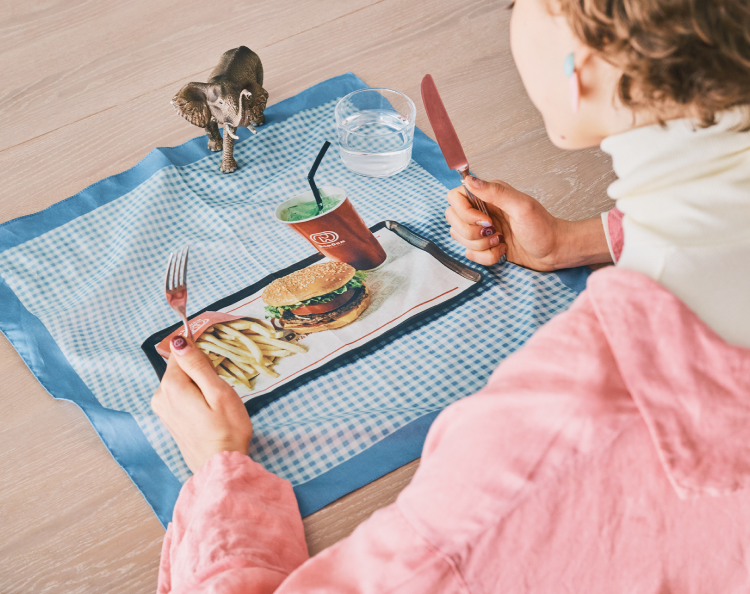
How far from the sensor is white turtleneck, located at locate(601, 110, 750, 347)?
1.41 feet

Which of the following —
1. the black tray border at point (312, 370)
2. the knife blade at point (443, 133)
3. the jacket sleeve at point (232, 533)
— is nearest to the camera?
the jacket sleeve at point (232, 533)

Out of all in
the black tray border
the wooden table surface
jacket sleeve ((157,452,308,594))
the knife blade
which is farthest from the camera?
the knife blade

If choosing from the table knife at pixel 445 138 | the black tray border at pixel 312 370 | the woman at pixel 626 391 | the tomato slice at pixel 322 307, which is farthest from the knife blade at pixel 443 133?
the woman at pixel 626 391

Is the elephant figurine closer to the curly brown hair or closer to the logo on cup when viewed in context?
Result: the logo on cup

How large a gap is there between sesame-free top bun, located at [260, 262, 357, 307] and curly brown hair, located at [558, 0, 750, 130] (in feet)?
1.64

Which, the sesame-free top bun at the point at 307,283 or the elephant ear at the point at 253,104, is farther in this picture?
the elephant ear at the point at 253,104

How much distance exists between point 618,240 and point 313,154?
1.80 ft

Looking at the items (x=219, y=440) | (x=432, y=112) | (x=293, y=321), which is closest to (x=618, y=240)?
(x=432, y=112)

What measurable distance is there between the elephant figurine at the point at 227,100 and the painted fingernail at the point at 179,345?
1.45 feet

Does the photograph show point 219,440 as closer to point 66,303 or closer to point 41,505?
point 41,505

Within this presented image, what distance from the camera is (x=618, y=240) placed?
33.2 inches

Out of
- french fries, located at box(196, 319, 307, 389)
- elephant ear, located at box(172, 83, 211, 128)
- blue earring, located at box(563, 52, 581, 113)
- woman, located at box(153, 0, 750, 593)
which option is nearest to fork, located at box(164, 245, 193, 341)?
french fries, located at box(196, 319, 307, 389)

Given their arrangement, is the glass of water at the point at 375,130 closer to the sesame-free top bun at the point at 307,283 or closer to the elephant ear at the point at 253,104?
the elephant ear at the point at 253,104

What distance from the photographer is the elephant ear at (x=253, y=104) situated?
102cm
